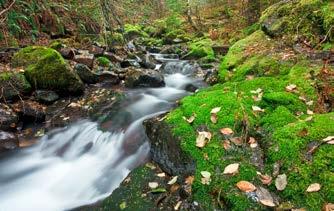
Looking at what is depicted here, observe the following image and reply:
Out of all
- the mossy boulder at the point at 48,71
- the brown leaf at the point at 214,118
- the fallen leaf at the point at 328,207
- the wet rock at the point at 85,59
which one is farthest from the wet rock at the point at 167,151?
the wet rock at the point at 85,59

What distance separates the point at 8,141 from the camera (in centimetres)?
536

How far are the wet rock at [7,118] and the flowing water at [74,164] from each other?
678 mm

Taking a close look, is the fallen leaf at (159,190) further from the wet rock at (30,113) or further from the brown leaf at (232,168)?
the wet rock at (30,113)

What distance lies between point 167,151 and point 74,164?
174cm

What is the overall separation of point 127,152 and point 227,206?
2249 mm

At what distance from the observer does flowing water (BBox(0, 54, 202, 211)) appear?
422cm

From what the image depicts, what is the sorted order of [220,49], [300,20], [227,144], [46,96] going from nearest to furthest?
1. [227,144]
2. [300,20]
3. [46,96]
4. [220,49]

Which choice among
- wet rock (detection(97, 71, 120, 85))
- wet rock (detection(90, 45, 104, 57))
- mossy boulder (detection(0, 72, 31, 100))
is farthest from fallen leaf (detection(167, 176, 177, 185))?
wet rock (detection(90, 45, 104, 57))

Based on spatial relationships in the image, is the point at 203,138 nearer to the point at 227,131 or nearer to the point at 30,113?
the point at 227,131

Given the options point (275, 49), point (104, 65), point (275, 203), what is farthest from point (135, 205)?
point (104, 65)

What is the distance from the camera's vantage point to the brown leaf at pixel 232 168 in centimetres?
317

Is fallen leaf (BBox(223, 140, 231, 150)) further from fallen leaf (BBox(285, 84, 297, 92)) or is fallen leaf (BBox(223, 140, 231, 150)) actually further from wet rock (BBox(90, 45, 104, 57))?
wet rock (BBox(90, 45, 104, 57))

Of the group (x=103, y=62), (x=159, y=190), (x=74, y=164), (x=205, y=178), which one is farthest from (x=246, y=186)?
(x=103, y=62)

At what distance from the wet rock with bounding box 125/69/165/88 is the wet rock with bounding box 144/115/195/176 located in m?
3.66
